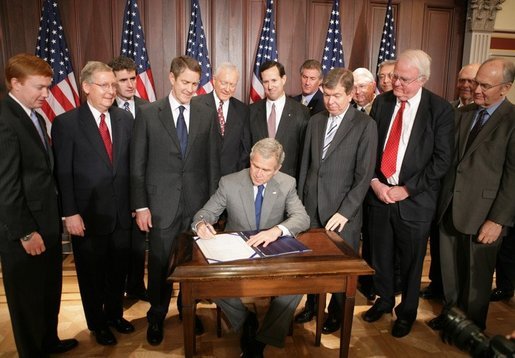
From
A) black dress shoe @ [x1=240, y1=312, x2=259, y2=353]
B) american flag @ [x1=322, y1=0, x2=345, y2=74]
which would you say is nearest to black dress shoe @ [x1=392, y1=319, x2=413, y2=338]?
black dress shoe @ [x1=240, y1=312, x2=259, y2=353]

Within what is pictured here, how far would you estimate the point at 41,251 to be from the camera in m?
2.22

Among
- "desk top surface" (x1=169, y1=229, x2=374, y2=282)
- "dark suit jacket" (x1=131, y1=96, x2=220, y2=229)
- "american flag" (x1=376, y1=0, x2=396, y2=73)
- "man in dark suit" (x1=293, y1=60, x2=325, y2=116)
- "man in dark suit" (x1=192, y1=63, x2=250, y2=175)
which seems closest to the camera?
"desk top surface" (x1=169, y1=229, x2=374, y2=282)

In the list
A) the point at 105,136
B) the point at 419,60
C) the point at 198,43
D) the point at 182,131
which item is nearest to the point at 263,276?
the point at 182,131

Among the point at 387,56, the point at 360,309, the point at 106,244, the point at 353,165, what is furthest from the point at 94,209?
the point at 387,56

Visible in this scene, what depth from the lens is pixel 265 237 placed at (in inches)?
86.3

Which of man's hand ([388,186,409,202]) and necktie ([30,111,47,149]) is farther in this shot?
man's hand ([388,186,409,202])

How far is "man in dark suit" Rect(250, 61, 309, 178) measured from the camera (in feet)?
10.4

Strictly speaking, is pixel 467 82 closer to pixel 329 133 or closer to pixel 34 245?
pixel 329 133

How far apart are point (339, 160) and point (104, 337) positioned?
6.55 ft

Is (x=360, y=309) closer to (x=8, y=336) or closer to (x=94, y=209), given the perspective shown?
(x=94, y=209)

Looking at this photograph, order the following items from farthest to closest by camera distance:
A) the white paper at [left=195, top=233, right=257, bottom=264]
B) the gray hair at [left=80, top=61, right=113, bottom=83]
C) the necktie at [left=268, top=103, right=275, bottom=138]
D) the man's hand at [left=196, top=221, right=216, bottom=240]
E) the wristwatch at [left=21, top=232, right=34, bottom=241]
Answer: the necktie at [left=268, top=103, right=275, bottom=138], the gray hair at [left=80, top=61, right=113, bottom=83], the man's hand at [left=196, top=221, right=216, bottom=240], the wristwatch at [left=21, top=232, right=34, bottom=241], the white paper at [left=195, top=233, right=257, bottom=264]

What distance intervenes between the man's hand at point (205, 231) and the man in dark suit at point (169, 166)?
1.27ft

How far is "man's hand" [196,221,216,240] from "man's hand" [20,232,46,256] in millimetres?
864

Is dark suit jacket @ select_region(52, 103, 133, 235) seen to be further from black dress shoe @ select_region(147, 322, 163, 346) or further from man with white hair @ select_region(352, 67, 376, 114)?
man with white hair @ select_region(352, 67, 376, 114)
